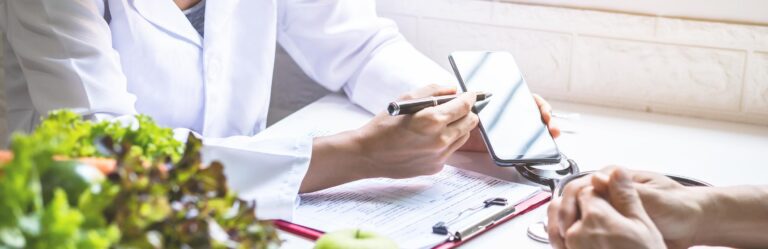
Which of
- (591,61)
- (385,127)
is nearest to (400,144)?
(385,127)

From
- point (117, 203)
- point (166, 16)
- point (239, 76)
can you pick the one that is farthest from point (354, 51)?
point (117, 203)

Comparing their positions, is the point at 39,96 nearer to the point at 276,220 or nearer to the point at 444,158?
the point at 276,220

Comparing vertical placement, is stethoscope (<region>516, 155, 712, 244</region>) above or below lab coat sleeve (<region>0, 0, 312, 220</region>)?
below

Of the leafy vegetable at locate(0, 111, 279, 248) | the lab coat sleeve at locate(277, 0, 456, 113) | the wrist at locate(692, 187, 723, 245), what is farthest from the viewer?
the lab coat sleeve at locate(277, 0, 456, 113)

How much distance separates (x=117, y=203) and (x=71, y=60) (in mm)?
766

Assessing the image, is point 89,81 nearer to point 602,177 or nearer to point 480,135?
point 480,135

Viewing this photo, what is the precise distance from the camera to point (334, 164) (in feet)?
4.27

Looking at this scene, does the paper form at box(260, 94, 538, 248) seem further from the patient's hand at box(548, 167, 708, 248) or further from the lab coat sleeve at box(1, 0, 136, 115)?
the lab coat sleeve at box(1, 0, 136, 115)

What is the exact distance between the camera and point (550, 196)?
1304 millimetres

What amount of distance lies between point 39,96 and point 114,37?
20cm

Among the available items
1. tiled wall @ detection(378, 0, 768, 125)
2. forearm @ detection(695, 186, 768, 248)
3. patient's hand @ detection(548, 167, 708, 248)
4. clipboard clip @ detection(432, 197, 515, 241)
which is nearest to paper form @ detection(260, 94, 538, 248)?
clipboard clip @ detection(432, 197, 515, 241)

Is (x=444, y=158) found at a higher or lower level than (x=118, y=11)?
lower

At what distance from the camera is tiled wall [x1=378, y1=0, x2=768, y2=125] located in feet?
5.71

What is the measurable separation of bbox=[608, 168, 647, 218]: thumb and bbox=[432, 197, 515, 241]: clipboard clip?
0.21 m
